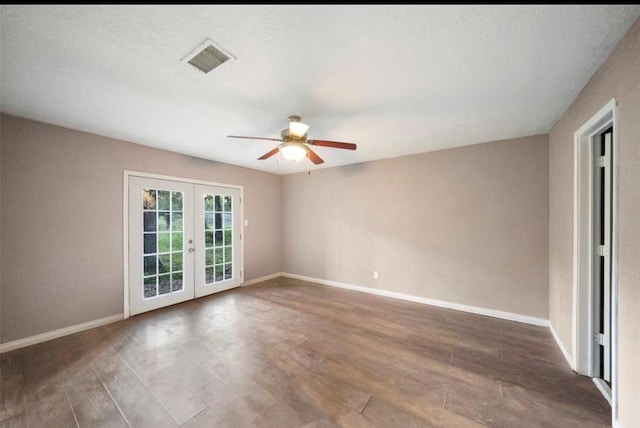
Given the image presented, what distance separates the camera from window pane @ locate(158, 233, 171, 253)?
11.6 feet

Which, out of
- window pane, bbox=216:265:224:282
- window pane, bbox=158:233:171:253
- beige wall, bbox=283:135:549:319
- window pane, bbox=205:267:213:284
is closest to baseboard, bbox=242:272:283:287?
window pane, bbox=216:265:224:282

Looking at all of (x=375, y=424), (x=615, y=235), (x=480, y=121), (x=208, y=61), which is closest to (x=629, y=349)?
(x=615, y=235)

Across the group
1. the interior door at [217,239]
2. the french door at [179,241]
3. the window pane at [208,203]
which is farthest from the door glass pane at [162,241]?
the window pane at [208,203]

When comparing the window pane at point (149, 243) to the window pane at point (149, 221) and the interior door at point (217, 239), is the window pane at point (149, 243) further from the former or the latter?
the interior door at point (217, 239)

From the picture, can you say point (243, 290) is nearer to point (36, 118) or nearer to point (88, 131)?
point (88, 131)

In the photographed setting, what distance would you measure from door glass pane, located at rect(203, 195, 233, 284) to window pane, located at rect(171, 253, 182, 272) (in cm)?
45

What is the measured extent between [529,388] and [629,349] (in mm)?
827

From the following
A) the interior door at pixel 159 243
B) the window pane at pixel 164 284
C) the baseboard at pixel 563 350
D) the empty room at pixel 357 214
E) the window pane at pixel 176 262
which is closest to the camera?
the empty room at pixel 357 214

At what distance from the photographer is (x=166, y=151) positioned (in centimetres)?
362

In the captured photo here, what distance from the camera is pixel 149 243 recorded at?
136 inches

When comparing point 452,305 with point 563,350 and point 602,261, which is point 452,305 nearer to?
point 563,350

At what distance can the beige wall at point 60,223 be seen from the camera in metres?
2.42

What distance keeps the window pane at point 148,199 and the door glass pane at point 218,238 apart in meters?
0.79

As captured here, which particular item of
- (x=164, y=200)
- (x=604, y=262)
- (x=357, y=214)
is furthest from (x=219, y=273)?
(x=604, y=262)
